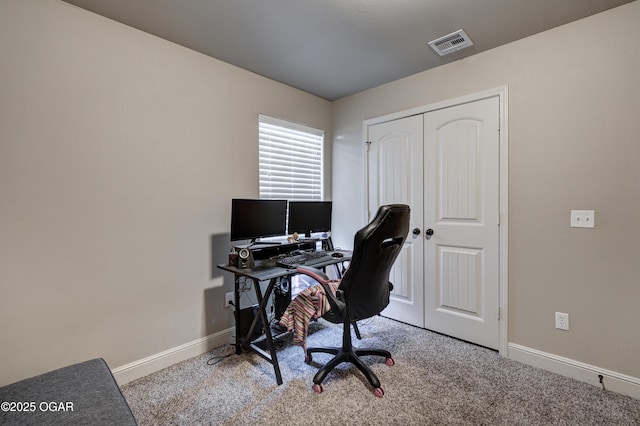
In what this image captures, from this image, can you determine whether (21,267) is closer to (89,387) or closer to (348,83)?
(89,387)

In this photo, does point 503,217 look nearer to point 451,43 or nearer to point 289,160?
point 451,43

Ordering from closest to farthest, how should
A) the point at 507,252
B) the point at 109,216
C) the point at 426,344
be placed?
the point at 109,216 → the point at 507,252 → the point at 426,344

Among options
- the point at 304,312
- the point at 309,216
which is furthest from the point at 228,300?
the point at 309,216

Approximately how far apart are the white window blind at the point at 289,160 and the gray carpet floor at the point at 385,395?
63.5 inches

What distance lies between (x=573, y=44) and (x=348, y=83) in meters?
1.80

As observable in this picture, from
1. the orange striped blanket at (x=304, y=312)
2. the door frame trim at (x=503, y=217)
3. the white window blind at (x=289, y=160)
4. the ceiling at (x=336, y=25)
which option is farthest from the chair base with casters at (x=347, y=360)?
the ceiling at (x=336, y=25)

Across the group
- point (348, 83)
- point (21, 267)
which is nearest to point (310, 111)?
point (348, 83)

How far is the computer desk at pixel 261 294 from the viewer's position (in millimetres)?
2073

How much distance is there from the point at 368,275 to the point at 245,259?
0.99 metres

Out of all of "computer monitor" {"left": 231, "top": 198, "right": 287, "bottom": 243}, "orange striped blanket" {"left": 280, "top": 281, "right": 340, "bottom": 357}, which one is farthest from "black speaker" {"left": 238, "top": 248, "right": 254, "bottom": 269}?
"orange striped blanket" {"left": 280, "top": 281, "right": 340, "bottom": 357}

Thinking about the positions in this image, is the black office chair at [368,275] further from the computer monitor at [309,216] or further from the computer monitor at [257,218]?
the computer monitor at [309,216]

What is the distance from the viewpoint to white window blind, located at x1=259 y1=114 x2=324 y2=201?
2992mm

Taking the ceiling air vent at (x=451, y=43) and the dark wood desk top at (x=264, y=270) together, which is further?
the ceiling air vent at (x=451, y=43)

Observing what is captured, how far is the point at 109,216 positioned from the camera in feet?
6.58
